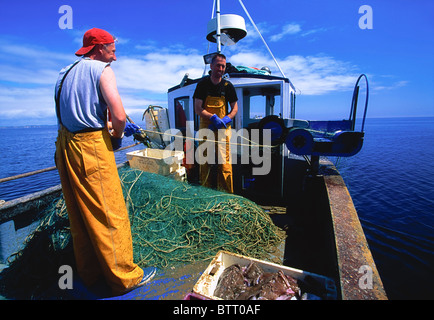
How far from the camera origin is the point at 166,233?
3.06 meters

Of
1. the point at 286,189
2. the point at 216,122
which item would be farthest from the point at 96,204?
the point at 286,189

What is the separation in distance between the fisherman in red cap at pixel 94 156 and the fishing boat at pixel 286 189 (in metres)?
0.49

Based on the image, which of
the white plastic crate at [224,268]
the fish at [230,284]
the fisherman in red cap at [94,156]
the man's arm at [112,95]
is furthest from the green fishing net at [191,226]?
the man's arm at [112,95]

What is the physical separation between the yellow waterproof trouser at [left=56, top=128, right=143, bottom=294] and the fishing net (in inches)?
24.6

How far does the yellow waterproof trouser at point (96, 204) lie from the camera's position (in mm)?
1889

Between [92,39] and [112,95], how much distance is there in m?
0.58

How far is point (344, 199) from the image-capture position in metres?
3.18

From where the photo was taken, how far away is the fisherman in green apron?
12.7 ft

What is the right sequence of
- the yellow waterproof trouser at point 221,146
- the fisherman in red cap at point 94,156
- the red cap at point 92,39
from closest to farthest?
the fisherman in red cap at point 94,156
the red cap at point 92,39
the yellow waterproof trouser at point 221,146

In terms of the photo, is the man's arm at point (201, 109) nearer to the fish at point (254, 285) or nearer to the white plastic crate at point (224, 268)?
the white plastic crate at point (224, 268)

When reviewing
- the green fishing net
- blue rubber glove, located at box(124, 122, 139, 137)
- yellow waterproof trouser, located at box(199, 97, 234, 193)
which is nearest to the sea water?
the green fishing net

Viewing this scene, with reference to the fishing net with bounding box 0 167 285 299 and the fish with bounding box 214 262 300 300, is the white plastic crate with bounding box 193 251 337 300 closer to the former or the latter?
the fish with bounding box 214 262 300 300
